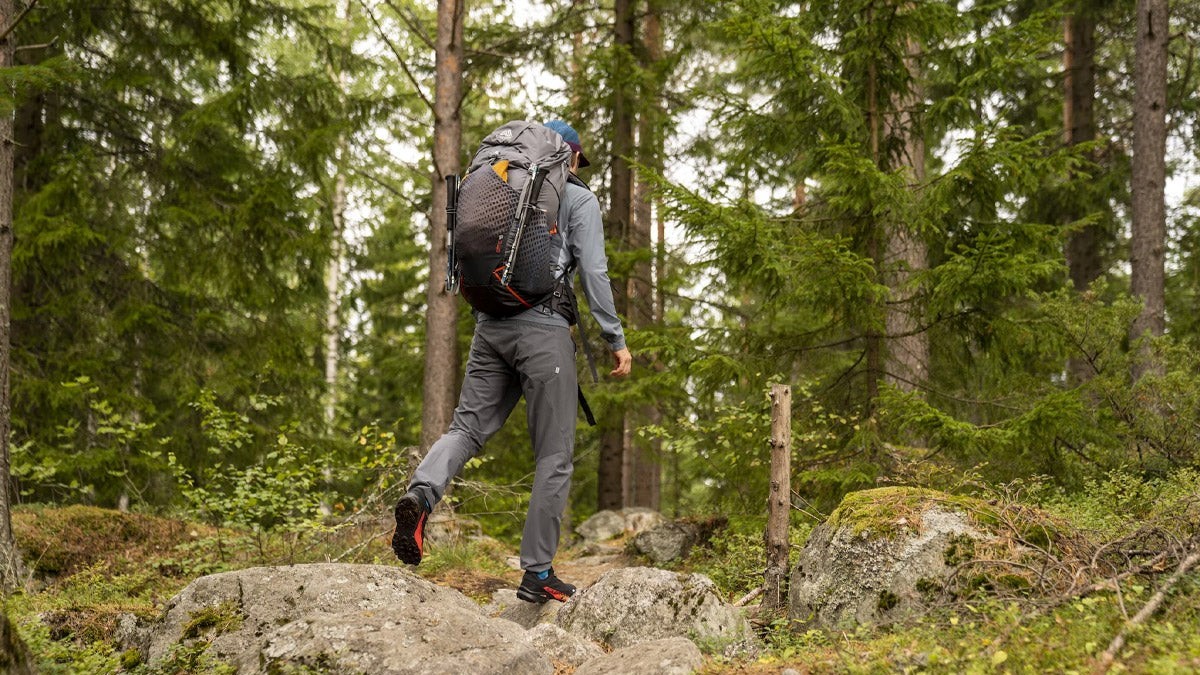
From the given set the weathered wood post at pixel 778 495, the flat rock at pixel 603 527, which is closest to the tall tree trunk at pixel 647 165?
the flat rock at pixel 603 527

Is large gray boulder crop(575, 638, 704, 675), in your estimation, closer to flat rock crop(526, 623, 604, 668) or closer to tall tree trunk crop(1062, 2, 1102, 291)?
flat rock crop(526, 623, 604, 668)

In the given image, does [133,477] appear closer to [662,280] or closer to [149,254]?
[149,254]

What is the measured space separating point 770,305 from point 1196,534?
153 inches

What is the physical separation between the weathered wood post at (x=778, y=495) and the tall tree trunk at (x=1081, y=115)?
10463 millimetres

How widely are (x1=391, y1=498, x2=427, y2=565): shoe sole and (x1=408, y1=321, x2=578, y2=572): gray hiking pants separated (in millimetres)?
289

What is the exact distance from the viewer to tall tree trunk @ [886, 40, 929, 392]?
735 cm

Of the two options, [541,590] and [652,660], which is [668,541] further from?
[652,660]

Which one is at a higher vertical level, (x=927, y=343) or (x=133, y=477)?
(x=927, y=343)

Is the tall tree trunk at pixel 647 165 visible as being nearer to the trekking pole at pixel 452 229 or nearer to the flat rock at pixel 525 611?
the flat rock at pixel 525 611

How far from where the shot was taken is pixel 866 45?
7426 mm

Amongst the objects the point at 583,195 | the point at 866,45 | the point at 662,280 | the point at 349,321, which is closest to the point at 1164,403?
the point at 866,45

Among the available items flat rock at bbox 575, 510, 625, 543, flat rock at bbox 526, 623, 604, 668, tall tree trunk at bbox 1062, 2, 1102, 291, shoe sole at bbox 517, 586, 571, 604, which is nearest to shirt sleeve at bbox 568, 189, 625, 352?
shoe sole at bbox 517, 586, 571, 604

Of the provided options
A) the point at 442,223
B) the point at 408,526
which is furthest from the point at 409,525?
the point at 442,223

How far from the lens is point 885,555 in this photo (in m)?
4.27
